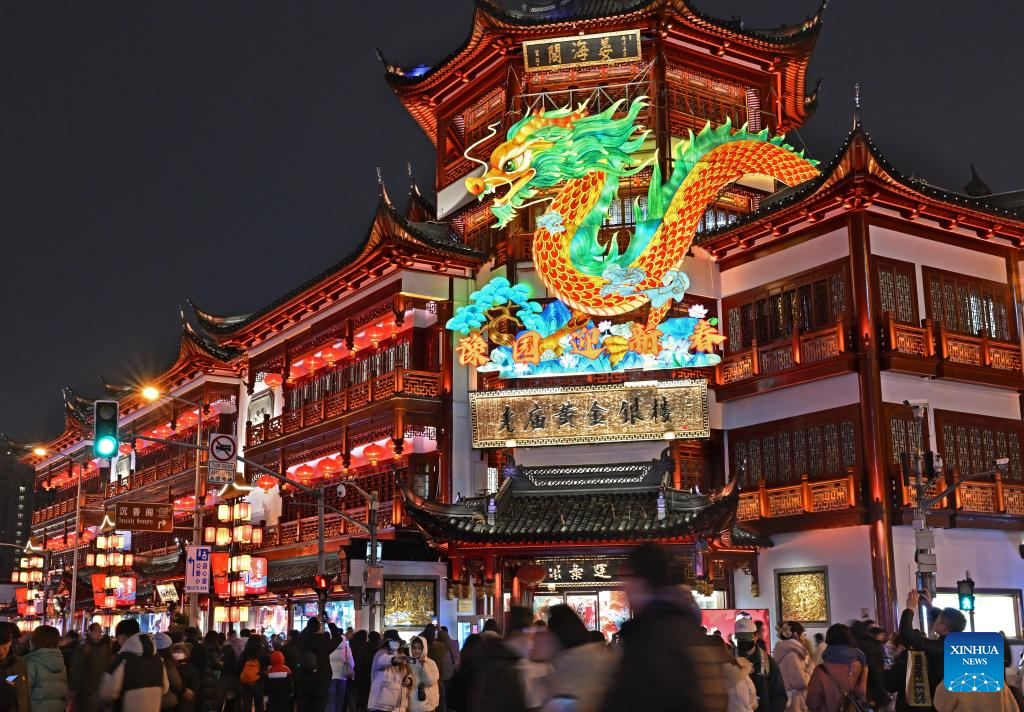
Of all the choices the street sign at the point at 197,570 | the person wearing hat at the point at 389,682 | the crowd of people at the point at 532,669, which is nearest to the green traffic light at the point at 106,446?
the crowd of people at the point at 532,669

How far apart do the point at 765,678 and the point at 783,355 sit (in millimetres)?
16346

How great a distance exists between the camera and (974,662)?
31.4ft

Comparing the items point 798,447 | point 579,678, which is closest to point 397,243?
point 798,447

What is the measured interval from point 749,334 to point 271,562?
61.5 feet

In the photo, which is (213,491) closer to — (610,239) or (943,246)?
(610,239)

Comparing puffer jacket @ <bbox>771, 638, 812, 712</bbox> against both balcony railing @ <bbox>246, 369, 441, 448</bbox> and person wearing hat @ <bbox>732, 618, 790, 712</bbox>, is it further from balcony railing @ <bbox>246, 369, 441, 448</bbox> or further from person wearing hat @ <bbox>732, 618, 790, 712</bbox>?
balcony railing @ <bbox>246, 369, 441, 448</bbox>

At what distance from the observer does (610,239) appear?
106ft

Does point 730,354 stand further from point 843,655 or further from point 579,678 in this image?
point 579,678

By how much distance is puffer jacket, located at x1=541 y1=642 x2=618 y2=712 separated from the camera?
6641 millimetres

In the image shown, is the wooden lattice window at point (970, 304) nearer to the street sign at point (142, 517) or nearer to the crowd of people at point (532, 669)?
the crowd of people at point (532, 669)

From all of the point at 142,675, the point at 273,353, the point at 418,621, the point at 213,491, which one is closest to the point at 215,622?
the point at 213,491

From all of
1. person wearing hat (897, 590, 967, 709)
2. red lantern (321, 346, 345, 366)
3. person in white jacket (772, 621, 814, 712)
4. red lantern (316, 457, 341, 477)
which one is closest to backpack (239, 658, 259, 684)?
person in white jacket (772, 621, 814, 712)

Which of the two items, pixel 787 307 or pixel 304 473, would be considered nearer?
pixel 787 307

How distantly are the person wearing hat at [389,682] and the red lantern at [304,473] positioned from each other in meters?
25.0
